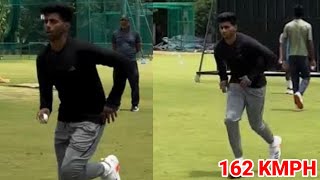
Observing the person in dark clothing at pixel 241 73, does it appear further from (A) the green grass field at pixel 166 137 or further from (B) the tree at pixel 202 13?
(B) the tree at pixel 202 13

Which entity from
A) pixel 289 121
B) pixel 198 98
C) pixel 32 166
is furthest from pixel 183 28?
pixel 32 166

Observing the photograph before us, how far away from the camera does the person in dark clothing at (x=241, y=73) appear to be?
324 inches

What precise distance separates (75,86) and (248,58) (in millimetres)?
2650

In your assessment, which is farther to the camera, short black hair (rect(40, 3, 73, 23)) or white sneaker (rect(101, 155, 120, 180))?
white sneaker (rect(101, 155, 120, 180))

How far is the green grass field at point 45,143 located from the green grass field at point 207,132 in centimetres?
19

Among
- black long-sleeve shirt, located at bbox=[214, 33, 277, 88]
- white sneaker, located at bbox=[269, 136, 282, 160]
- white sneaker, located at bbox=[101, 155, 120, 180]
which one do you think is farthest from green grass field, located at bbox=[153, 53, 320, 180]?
white sneaker, located at bbox=[101, 155, 120, 180]

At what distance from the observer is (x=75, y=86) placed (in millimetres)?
6184

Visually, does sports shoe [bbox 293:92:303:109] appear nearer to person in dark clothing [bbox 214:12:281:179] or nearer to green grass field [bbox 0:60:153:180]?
green grass field [bbox 0:60:153:180]

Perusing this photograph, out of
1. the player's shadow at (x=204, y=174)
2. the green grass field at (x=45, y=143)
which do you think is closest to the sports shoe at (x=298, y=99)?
the green grass field at (x=45, y=143)

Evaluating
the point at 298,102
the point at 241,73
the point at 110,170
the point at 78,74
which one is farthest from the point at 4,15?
the point at 78,74

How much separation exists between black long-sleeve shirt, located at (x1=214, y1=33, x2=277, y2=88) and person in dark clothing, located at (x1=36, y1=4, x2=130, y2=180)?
2.23 metres

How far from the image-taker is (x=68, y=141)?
6336 mm

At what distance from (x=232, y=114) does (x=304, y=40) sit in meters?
6.70

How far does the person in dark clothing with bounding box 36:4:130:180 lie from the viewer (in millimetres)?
6145
